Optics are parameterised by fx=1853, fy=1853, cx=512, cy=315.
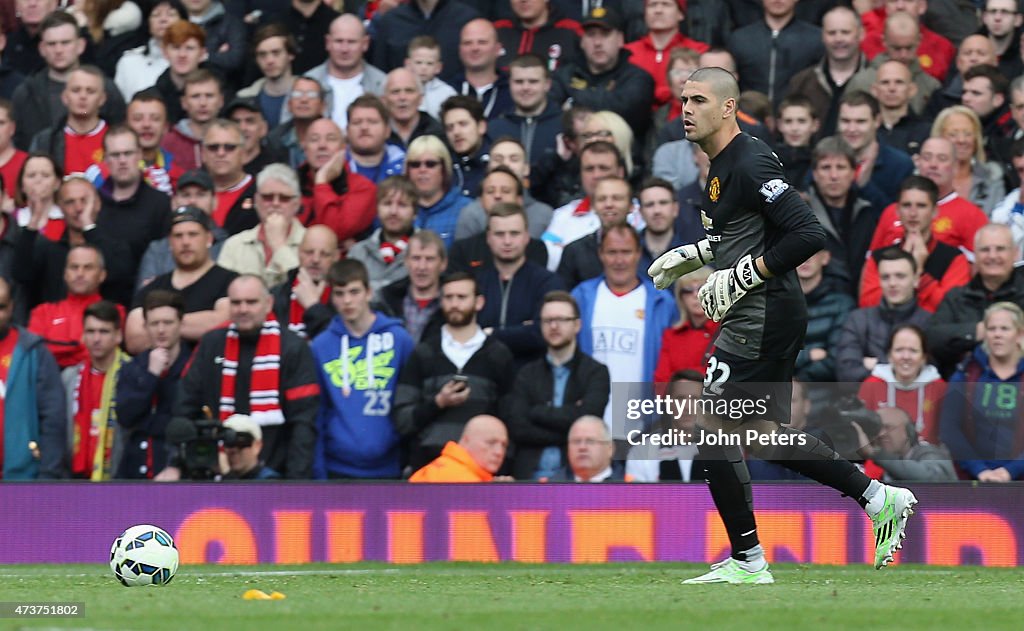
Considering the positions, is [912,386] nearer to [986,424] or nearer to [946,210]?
[986,424]

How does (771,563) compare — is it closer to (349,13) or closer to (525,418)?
(525,418)

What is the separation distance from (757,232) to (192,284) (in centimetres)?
610

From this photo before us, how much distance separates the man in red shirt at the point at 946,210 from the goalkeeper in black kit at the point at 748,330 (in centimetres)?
518

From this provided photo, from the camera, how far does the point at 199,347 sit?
43.7 feet

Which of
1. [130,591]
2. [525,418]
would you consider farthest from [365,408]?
[130,591]

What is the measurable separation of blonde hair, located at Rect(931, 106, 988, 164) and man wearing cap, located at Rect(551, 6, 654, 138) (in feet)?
8.05

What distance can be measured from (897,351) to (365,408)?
3.76 m

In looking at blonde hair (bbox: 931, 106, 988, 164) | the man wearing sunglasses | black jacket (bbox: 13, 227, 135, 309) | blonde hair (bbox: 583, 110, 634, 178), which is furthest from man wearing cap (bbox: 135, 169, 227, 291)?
blonde hair (bbox: 931, 106, 988, 164)

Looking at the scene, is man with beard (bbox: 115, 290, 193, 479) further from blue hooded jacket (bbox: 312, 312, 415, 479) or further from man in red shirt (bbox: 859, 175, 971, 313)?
man in red shirt (bbox: 859, 175, 971, 313)

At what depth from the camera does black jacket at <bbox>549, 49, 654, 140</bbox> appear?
15648 mm

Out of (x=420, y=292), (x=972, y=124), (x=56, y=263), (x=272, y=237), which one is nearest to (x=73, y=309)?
(x=56, y=263)

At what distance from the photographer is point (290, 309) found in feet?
46.7

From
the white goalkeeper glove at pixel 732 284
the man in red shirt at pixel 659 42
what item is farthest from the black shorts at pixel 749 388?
the man in red shirt at pixel 659 42

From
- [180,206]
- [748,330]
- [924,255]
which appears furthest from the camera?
[180,206]
